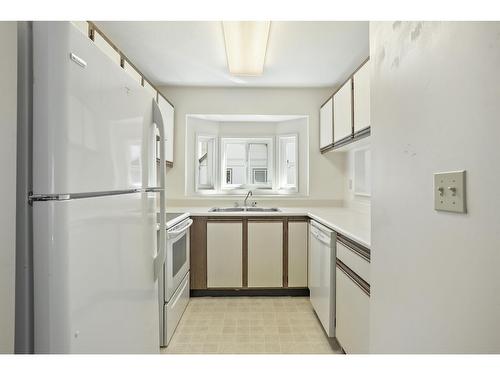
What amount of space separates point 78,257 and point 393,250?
3.22 feet

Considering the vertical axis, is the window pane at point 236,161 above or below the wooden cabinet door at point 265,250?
above

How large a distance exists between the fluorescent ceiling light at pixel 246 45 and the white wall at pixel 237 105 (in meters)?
0.62

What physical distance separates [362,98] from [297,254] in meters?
1.57

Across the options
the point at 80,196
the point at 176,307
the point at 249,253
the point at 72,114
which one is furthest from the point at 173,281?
the point at 72,114

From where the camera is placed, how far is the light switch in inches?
25.5

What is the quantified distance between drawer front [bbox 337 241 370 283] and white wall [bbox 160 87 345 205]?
1.75 meters

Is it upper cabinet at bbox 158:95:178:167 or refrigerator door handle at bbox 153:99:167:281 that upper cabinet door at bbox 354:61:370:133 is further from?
upper cabinet at bbox 158:95:178:167

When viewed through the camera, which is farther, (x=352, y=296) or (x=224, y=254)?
(x=224, y=254)

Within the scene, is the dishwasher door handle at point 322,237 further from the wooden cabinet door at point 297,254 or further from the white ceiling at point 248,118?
the white ceiling at point 248,118

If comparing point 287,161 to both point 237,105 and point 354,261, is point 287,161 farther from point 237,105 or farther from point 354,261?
point 354,261

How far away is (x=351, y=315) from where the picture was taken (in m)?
1.59

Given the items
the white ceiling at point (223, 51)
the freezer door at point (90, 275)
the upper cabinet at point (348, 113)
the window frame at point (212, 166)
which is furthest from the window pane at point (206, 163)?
the freezer door at point (90, 275)

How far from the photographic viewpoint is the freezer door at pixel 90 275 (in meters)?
0.67

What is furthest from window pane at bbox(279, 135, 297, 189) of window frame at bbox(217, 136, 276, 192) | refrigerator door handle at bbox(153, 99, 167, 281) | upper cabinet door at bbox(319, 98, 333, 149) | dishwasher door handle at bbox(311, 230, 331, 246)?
refrigerator door handle at bbox(153, 99, 167, 281)
